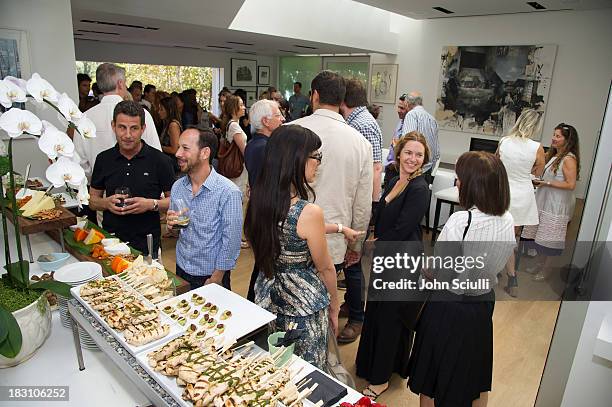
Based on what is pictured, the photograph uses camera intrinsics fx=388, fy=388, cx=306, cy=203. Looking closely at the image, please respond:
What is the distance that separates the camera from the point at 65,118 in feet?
4.05

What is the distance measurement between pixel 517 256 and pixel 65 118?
454 cm

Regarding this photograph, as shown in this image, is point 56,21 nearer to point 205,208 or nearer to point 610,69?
point 205,208

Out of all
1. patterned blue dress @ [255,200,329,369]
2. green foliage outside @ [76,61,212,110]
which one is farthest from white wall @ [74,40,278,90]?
patterned blue dress @ [255,200,329,369]

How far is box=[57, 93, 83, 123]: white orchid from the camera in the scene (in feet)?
3.93

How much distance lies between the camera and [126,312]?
1107mm

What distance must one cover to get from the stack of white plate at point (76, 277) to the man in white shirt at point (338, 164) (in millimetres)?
1317

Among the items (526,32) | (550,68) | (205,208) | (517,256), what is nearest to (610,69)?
(550,68)

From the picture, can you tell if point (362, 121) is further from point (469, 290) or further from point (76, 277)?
point (76, 277)

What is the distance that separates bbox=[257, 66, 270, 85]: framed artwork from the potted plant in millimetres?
10508

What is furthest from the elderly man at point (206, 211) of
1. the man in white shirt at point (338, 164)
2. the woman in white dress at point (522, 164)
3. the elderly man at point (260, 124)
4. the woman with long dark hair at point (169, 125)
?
the woman with long dark hair at point (169, 125)

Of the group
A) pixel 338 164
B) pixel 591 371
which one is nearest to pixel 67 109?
pixel 338 164

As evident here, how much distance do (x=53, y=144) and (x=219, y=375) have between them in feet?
2.63

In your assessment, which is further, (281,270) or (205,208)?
(205,208)

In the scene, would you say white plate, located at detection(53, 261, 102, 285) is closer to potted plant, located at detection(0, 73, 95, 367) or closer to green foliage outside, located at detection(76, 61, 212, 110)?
potted plant, located at detection(0, 73, 95, 367)
